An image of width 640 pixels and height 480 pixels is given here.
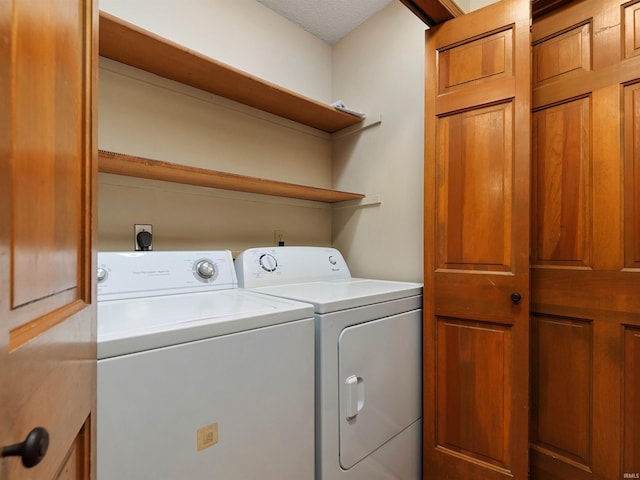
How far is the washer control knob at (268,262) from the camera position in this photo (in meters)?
1.60

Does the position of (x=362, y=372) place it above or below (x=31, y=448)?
below

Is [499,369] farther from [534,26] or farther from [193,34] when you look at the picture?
[193,34]

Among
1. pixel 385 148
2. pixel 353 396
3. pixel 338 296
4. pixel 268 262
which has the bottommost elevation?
pixel 353 396

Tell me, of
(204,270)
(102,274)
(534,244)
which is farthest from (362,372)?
(102,274)

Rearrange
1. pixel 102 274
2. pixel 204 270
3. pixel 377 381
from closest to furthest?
pixel 102 274 < pixel 377 381 < pixel 204 270

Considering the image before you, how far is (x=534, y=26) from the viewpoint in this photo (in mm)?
1388

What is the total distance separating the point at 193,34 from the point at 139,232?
1.05 metres

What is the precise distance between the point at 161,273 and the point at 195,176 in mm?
450

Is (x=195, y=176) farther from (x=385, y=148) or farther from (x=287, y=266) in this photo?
(x=385, y=148)

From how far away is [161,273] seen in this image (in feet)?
4.32

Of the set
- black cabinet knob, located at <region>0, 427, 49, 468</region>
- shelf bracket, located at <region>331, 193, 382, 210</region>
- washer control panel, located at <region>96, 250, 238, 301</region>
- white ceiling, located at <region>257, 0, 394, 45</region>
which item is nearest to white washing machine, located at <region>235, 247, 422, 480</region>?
washer control panel, located at <region>96, 250, 238, 301</region>

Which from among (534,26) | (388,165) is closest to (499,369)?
(388,165)

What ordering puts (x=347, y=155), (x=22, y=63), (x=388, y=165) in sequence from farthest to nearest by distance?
(x=347, y=155) < (x=388, y=165) < (x=22, y=63)

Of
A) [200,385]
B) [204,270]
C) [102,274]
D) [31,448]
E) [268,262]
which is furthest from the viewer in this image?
[268,262]
